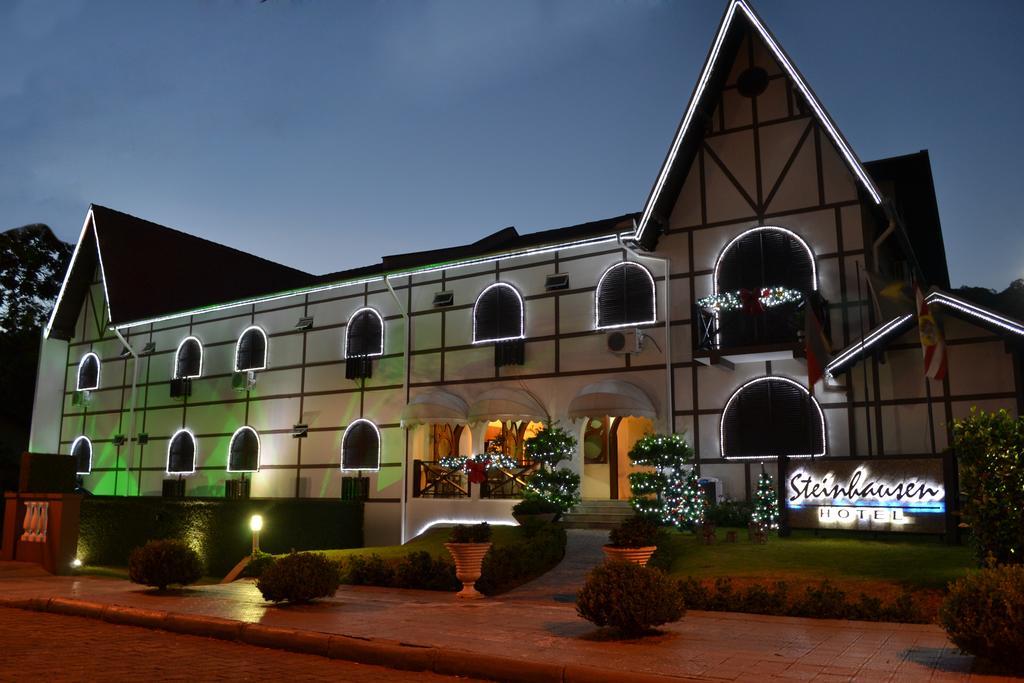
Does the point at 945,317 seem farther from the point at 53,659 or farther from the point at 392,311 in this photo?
the point at 53,659

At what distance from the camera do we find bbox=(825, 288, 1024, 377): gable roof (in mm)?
17219

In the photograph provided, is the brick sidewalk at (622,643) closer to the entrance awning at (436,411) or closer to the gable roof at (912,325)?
the gable roof at (912,325)

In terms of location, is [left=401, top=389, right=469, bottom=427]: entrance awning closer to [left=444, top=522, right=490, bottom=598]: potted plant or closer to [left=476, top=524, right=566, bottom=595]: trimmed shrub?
[left=476, top=524, right=566, bottom=595]: trimmed shrub

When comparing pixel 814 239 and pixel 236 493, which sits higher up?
pixel 814 239

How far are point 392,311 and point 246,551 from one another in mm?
9302

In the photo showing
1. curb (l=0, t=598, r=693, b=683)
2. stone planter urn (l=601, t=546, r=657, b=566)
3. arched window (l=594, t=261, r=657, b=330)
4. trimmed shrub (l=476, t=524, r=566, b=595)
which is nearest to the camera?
curb (l=0, t=598, r=693, b=683)

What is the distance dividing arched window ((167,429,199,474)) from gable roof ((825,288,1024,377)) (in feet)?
72.8

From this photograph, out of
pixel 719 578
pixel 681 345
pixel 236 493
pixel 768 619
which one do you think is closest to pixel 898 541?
pixel 719 578

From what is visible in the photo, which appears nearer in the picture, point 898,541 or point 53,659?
point 53,659

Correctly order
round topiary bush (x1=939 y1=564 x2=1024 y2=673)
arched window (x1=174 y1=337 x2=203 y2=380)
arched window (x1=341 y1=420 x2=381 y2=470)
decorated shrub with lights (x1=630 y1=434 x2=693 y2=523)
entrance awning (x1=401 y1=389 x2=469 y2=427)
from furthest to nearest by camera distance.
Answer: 1. arched window (x1=174 y1=337 x2=203 y2=380)
2. arched window (x1=341 y1=420 x2=381 y2=470)
3. entrance awning (x1=401 y1=389 x2=469 y2=427)
4. decorated shrub with lights (x1=630 y1=434 x2=693 y2=523)
5. round topiary bush (x1=939 y1=564 x2=1024 y2=673)

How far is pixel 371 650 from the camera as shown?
31.8ft

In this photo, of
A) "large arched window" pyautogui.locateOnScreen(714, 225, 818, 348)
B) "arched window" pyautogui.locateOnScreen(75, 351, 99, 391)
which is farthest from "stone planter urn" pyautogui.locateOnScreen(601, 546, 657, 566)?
"arched window" pyautogui.locateOnScreen(75, 351, 99, 391)

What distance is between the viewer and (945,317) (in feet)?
61.5

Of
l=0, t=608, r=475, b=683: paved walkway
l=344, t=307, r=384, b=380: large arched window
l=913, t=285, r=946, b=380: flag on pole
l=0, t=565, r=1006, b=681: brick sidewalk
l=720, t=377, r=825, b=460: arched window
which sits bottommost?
l=0, t=608, r=475, b=683: paved walkway
